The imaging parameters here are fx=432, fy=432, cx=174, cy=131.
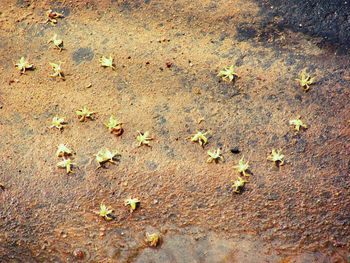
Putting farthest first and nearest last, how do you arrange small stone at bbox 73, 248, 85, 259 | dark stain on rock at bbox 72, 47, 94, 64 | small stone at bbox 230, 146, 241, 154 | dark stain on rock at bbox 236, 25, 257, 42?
dark stain on rock at bbox 236, 25, 257, 42 → dark stain on rock at bbox 72, 47, 94, 64 → small stone at bbox 230, 146, 241, 154 → small stone at bbox 73, 248, 85, 259

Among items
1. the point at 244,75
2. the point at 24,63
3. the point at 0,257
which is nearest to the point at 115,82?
the point at 24,63

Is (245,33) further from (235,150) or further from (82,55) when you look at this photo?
(82,55)

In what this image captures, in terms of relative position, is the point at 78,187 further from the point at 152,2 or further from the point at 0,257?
the point at 152,2

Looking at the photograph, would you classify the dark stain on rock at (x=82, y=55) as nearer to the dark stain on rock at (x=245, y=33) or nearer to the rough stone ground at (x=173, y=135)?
the rough stone ground at (x=173, y=135)

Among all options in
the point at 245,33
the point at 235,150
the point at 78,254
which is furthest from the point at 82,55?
the point at 78,254

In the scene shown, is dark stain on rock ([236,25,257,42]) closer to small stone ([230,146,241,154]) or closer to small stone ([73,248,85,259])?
small stone ([230,146,241,154])

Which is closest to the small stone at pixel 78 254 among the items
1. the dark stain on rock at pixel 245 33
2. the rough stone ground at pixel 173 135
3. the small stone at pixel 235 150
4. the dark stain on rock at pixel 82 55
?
the rough stone ground at pixel 173 135

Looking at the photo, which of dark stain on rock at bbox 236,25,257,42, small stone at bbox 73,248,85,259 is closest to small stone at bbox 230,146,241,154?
dark stain on rock at bbox 236,25,257,42

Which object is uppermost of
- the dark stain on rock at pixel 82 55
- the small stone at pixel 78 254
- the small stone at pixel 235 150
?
the dark stain on rock at pixel 82 55
